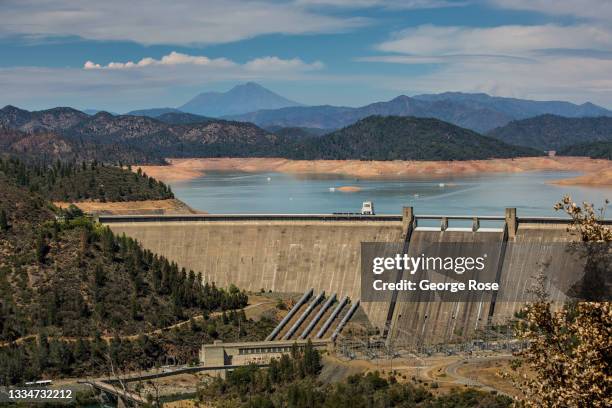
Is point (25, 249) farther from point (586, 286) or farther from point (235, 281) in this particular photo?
point (586, 286)

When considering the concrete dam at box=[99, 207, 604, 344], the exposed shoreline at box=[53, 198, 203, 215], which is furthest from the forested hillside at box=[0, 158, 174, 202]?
the concrete dam at box=[99, 207, 604, 344]

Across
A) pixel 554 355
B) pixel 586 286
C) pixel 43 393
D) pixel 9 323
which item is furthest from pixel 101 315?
pixel 554 355

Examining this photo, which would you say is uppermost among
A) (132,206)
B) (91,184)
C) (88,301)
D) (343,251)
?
(91,184)

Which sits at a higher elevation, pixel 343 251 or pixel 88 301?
pixel 343 251

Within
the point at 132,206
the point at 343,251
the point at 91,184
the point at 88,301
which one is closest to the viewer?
the point at 88,301

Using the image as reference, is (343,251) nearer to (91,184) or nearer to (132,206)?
(132,206)

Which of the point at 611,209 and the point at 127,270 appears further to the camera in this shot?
the point at 611,209

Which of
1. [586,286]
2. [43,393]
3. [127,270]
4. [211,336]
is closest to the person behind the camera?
[43,393]

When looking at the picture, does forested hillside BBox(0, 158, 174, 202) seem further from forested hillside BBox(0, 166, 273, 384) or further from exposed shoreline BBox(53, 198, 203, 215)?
forested hillside BBox(0, 166, 273, 384)

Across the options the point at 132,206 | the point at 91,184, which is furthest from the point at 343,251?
the point at 91,184
